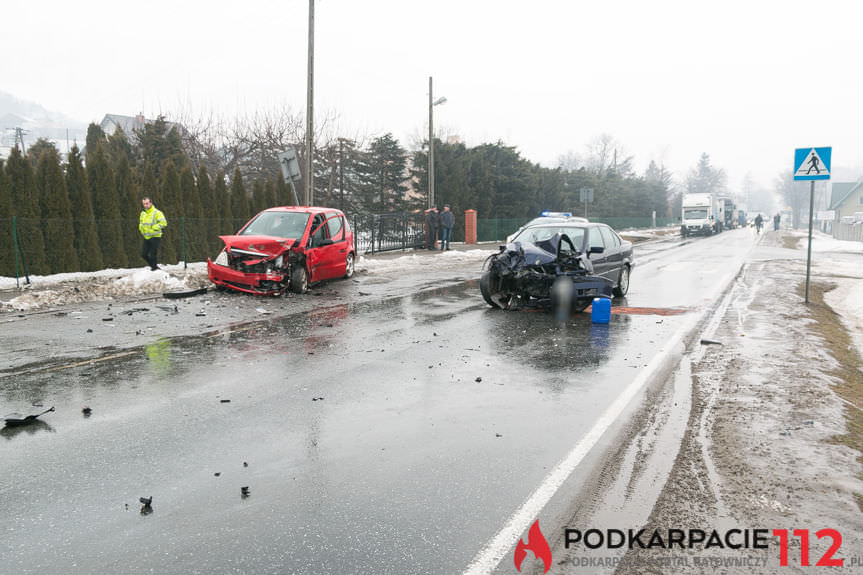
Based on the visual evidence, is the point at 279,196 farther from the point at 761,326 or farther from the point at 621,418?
the point at 621,418

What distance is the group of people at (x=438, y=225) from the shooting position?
95.9 feet

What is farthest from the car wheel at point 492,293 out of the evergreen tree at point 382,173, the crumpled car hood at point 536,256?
the evergreen tree at point 382,173

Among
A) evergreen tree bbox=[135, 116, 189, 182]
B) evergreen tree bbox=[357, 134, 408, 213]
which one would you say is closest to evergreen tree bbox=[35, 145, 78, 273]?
evergreen tree bbox=[135, 116, 189, 182]

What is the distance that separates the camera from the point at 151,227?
613 inches

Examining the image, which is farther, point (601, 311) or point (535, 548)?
point (601, 311)

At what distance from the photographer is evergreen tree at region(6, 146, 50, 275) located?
1566 cm

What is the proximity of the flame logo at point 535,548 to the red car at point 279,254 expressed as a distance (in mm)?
10950

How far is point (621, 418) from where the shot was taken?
5.70 m

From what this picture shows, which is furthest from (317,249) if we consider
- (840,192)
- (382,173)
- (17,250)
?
(840,192)

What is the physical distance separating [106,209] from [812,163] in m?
17.8

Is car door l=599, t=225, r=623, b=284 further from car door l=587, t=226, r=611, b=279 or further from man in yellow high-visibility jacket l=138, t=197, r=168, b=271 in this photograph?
man in yellow high-visibility jacket l=138, t=197, r=168, b=271

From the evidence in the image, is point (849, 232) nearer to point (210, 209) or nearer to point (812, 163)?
point (812, 163)

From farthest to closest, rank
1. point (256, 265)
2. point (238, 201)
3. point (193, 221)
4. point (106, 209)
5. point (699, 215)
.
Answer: point (699, 215) → point (238, 201) → point (193, 221) → point (106, 209) → point (256, 265)

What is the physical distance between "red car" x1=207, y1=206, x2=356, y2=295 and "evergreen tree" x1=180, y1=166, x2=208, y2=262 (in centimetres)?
577
